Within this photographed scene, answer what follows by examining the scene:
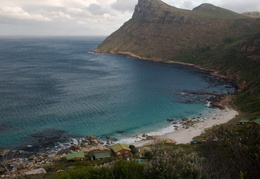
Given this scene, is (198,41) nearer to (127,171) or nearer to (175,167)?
(175,167)

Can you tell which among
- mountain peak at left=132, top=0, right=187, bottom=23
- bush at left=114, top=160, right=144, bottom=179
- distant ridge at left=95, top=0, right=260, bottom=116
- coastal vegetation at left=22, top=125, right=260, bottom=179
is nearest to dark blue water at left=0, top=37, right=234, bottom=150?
distant ridge at left=95, top=0, right=260, bottom=116

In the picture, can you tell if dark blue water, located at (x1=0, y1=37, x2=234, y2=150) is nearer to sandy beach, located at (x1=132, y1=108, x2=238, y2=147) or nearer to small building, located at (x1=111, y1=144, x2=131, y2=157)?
sandy beach, located at (x1=132, y1=108, x2=238, y2=147)

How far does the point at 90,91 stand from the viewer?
253 feet

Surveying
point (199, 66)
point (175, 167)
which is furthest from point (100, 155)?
point (199, 66)

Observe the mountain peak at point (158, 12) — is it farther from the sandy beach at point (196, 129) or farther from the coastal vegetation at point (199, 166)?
the coastal vegetation at point (199, 166)

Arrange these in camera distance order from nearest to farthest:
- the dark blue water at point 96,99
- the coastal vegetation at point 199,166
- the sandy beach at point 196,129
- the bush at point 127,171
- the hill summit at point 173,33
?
the coastal vegetation at point 199,166 < the bush at point 127,171 < the sandy beach at point 196,129 < the dark blue water at point 96,99 < the hill summit at point 173,33

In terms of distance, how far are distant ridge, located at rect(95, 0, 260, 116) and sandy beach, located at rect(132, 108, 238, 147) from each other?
395 inches

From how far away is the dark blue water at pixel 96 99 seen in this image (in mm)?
51000

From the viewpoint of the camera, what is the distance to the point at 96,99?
6869 cm

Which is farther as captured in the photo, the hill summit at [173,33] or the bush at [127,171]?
the hill summit at [173,33]

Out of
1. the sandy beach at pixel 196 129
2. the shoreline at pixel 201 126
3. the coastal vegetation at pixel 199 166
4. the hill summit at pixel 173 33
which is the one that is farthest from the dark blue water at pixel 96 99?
the hill summit at pixel 173 33

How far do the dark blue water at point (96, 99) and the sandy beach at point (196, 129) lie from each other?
4.81 metres

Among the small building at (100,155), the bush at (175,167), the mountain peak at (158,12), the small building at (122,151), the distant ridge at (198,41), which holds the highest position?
the mountain peak at (158,12)

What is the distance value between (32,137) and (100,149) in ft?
46.6
